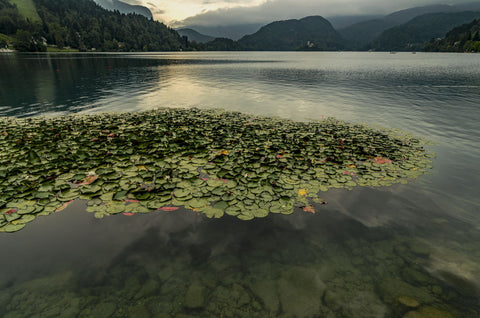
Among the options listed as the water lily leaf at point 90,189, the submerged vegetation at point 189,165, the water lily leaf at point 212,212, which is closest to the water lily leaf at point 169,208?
the submerged vegetation at point 189,165

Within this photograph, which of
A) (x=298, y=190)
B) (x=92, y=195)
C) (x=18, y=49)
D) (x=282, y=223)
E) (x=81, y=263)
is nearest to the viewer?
(x=81, y=263)

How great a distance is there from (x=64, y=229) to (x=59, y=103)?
29.0m

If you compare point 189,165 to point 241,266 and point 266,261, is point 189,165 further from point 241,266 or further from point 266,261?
point 266,261

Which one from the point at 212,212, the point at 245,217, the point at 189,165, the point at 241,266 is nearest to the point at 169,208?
the point at 212,212

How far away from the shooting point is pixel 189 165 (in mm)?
12203

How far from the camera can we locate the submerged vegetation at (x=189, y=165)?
9.27m

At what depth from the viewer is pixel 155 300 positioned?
5777 millimetres

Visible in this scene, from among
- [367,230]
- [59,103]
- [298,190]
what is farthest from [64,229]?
[59,103]

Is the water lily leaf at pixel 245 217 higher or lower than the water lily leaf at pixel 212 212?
lower

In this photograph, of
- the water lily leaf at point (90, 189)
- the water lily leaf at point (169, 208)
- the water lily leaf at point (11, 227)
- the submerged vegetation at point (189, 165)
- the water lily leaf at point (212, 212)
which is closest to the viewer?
the water lily leaf at point (11, 227)

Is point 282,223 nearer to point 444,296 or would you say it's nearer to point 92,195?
point 444,296

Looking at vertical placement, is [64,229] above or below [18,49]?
below

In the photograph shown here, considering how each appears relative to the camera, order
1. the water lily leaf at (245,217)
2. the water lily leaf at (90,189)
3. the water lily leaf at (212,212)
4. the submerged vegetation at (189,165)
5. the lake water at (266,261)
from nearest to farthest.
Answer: the lake water at (266,261), the water lily leaf at (245,217), the water lily leaf at (212,212), the submerged vegetation at (189,165), the water lily leaf at (90,189)

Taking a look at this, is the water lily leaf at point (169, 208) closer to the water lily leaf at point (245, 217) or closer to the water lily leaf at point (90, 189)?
the water lily leaf at point (245, 217)
